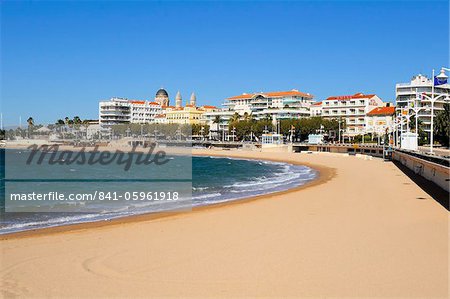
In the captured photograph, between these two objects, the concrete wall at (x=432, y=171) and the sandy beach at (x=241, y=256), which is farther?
the concrete wall at (x=432, y=171)

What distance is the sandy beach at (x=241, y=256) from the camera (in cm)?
770

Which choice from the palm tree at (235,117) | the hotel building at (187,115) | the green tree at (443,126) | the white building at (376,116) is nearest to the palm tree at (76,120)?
the hotel building at (187,115)

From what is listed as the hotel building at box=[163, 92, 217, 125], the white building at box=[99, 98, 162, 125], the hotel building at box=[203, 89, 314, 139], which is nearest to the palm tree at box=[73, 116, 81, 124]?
the white building at box=[99, 98, 162, 125]

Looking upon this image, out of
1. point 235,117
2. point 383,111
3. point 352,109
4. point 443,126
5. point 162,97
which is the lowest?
point 443,126

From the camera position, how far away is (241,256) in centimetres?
982

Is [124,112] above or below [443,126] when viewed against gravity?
above

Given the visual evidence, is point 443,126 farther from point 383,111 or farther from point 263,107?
point 263,107

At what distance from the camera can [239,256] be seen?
9.83 meters

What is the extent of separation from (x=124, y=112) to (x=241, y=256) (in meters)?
153

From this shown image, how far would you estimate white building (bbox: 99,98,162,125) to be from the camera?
155750 millimetres

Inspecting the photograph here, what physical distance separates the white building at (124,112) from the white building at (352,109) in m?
70.5

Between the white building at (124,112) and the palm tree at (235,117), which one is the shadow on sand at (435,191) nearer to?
the palm tree at (235,117)

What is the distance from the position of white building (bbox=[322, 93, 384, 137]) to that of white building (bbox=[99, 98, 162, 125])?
7049 cm

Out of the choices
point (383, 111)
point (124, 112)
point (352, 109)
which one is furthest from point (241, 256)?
point (124, 112)
